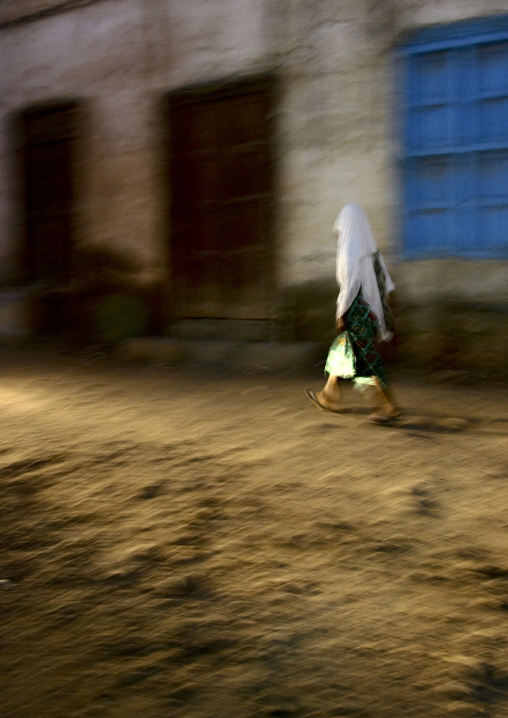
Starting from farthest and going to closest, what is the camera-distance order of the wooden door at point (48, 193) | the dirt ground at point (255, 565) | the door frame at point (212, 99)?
the wooden door at point (48, 193) → the door frame at point (212, 99) → the dirt ground at point (255, 565)

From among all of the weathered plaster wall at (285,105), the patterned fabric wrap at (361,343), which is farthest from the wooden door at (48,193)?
the patterned fabric wrap at (361,343)

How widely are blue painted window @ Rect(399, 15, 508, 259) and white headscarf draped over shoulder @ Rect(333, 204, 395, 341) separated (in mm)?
1725

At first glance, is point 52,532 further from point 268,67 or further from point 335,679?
point 268,67

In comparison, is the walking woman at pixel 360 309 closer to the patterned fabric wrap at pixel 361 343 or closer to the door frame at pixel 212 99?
the patterned fabric wrap at pixel 361 343

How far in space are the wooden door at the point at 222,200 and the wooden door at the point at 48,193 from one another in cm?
156

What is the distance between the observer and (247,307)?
7211 millimetres

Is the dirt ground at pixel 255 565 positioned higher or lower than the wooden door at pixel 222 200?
lower

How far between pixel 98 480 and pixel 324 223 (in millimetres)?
3698

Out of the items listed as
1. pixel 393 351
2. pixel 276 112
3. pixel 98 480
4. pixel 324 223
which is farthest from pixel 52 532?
pixel 276 112

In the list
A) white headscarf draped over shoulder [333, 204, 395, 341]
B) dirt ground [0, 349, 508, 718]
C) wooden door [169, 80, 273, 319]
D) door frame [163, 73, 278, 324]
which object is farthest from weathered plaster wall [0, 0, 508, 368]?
dirt ground [0, 349, 508, 718]

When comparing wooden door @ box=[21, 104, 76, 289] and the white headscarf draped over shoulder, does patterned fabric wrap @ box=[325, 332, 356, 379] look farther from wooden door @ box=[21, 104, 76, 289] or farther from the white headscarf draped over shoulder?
wooden door @ box=[21, 104, 76, 289]

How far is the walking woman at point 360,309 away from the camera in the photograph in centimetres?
452

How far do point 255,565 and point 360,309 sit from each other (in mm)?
2219

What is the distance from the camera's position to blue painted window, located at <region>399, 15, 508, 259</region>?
5.83 m
